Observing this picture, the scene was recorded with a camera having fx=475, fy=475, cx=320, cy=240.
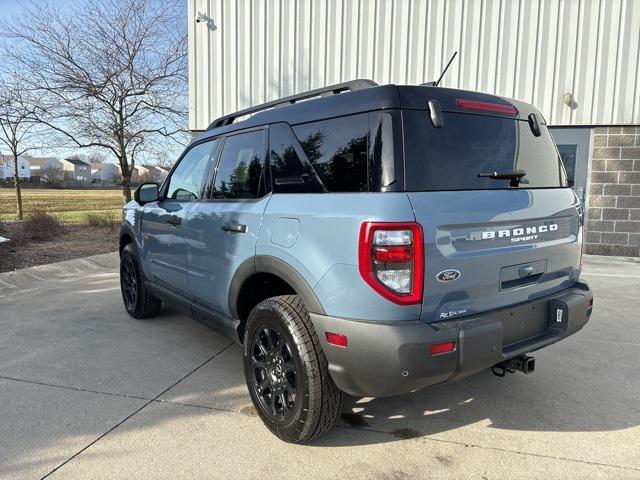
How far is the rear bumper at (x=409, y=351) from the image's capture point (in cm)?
218

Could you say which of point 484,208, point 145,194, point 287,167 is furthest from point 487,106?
point 145,194

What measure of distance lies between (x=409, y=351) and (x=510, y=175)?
117 centimetres

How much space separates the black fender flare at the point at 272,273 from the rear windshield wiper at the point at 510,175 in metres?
1.11

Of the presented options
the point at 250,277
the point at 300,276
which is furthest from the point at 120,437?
the point at 300,276

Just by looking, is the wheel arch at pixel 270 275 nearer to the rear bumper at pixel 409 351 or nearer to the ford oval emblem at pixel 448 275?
the rear bumper at pixel 409 351

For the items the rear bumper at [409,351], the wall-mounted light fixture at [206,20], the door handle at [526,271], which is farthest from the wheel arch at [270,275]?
the wall-mounted light fixture at [206,20]

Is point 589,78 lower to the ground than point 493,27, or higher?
lower

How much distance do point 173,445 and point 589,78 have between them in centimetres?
897

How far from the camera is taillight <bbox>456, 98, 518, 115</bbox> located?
2584mm

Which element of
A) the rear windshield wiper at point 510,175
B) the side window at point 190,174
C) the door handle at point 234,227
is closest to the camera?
the rear windshield wiper at point 510,175

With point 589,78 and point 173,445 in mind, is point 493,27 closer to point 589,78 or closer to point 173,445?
point 589,78

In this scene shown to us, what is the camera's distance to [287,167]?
112 inches

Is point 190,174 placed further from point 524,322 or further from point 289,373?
point 524,322

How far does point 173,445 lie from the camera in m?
2.67
